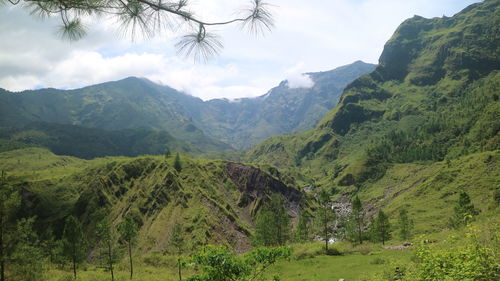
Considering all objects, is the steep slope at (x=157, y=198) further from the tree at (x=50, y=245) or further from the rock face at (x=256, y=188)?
the tree at (x=50, y=245)

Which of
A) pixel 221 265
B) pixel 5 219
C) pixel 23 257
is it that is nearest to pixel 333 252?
pixel 23 257

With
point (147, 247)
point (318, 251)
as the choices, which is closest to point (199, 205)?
point (147, 247)

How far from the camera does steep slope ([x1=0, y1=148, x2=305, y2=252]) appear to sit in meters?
102

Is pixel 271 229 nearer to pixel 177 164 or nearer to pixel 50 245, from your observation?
pixel 50 245

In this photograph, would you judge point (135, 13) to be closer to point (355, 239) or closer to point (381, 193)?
point (355, 239)

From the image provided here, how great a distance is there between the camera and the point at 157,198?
113938 mm

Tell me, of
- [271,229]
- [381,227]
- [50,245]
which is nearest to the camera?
[381,227]

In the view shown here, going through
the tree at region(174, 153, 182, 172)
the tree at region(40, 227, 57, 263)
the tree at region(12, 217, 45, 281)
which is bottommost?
the tree at region(40, 227, 57, 263)

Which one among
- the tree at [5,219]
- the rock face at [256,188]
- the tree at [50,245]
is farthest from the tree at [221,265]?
the rock face at [256,188]

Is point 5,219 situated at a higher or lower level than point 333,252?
higher

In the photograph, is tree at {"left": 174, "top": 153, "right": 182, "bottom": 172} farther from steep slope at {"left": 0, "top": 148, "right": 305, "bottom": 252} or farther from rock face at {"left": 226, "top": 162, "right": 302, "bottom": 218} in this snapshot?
rock face at {"left": 226, "top": 162, "right": 302, "bottom": 218}

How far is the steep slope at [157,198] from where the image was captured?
102500 mm

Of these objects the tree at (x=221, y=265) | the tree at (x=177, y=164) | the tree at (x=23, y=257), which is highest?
the tree at (x=177, y=164)

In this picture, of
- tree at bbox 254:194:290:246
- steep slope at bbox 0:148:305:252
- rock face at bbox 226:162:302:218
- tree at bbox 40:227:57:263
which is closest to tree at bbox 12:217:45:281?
tree at bbox 254:194:290:246
